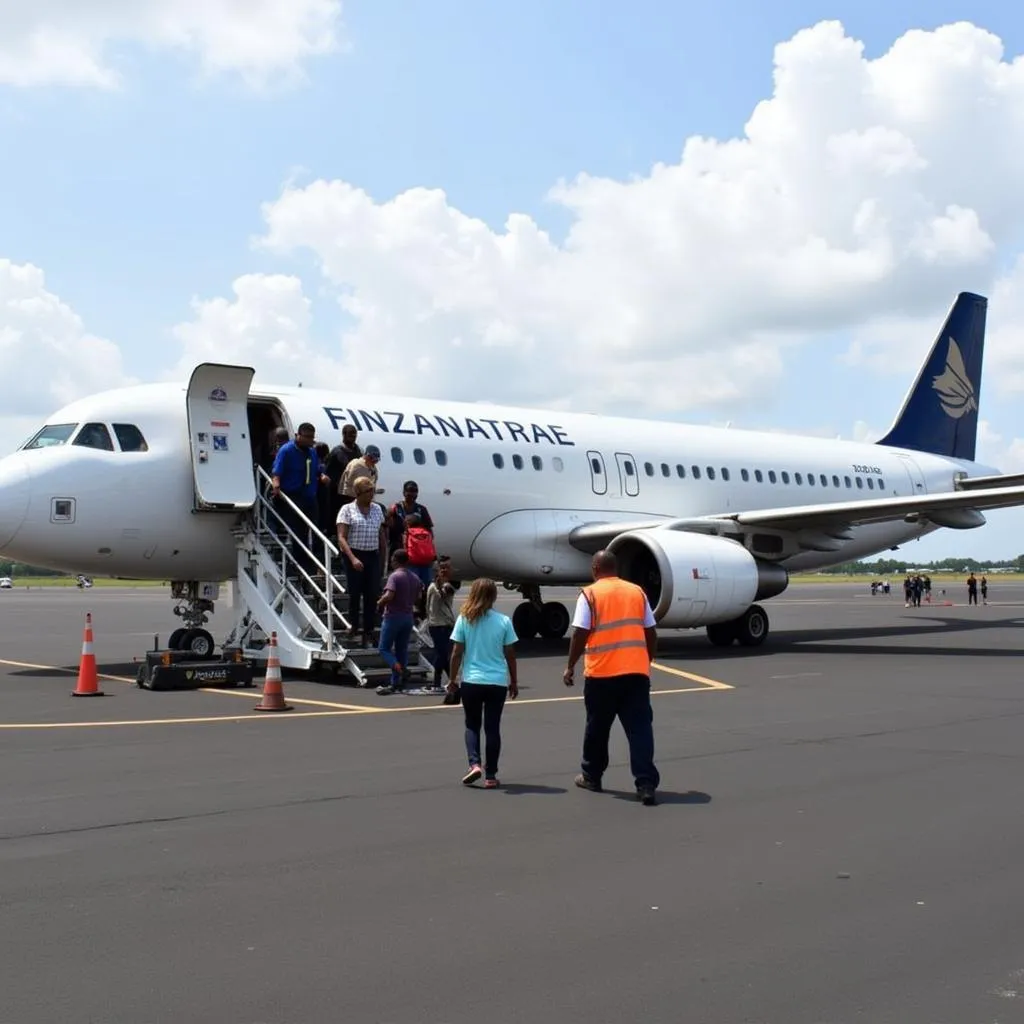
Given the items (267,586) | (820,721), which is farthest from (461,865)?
(267,586)

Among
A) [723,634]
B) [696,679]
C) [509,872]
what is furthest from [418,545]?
[509,872]

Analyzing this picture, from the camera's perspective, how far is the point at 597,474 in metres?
21.6

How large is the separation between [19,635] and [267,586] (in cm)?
1281

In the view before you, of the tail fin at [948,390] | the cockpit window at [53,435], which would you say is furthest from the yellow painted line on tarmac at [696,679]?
the tail fin at [948,390]

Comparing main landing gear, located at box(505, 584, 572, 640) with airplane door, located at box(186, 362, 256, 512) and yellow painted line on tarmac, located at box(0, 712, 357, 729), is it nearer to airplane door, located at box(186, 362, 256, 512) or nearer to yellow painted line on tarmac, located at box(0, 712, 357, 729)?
airplane door, located at box(186, 362, 256, 512)

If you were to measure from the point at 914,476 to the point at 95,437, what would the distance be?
1973cm

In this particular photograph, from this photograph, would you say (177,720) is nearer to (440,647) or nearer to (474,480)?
(440,647)

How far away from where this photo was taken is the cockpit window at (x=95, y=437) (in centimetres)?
1582

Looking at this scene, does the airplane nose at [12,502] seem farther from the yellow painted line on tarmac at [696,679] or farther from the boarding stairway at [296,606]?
the yellow painted line on tarmac at [696,679]

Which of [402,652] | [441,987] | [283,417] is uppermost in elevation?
[283,417]

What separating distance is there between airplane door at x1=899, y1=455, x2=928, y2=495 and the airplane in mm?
60

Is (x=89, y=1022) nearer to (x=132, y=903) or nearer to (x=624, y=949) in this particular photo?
(x=132, y=903)

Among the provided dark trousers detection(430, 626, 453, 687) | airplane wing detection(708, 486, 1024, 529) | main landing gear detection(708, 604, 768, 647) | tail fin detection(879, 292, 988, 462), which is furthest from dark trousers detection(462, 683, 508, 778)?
tail fin detection(879, 292, 988, 462)

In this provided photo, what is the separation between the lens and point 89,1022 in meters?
3.98
